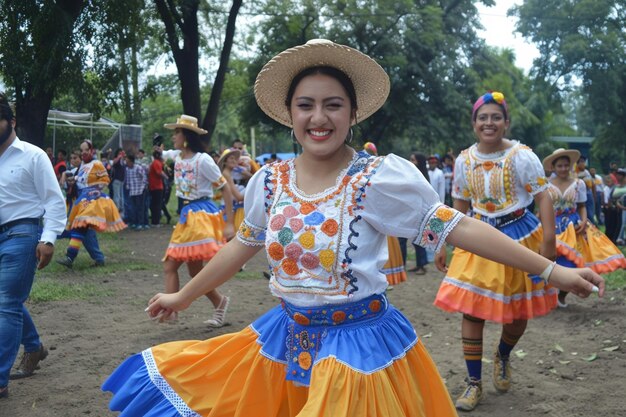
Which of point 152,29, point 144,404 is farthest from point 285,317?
point 152,29

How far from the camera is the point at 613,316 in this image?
8289 millimetres

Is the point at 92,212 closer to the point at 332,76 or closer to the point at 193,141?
the point at 193,141

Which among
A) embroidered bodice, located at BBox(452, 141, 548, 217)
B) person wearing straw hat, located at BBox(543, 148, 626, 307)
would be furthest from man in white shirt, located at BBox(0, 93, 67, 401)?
person wearing straw hat, located at BBox(543, 148, 626, 307)

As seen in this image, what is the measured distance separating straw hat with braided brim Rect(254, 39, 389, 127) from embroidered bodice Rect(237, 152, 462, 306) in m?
0.40

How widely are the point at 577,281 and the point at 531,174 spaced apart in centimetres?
273

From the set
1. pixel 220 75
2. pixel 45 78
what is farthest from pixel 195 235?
pixel 220 75

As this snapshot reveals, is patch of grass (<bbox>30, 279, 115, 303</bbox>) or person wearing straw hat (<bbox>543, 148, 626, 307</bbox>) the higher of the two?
person wearing straw hat (<bbox>543, 148, 626, 307</bbox>)

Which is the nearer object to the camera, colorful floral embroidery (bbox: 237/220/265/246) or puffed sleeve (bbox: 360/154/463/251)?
puffed sleeve (bbox: 360/154/463/251)

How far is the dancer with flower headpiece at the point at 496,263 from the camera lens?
16.7ft

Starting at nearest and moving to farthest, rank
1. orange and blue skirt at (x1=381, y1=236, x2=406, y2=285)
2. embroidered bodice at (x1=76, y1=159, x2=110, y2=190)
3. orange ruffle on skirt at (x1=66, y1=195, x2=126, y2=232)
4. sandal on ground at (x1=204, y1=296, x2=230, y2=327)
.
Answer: sandal on ground at (x1=204, y1=296, x2=230, y2=327)
orange and blue skirt at (x1=381, y1=236, x2=406, y2=285)
orange ruffle on skirt at (x1=66, y1=195, x2=126, y2=232)
embroidered bodice at (x1=76, y1=159, x2=110, y2=190)

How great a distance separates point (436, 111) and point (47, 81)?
19.2 metres

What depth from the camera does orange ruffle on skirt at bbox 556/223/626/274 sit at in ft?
28.8

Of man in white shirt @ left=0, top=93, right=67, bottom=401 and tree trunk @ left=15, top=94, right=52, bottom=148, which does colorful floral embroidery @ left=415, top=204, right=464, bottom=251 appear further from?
tree trunk @ left=15, top=94, right=52, bottom=148

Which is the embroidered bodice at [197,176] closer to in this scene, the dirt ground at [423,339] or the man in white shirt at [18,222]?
the dirt ground at [423,339]
